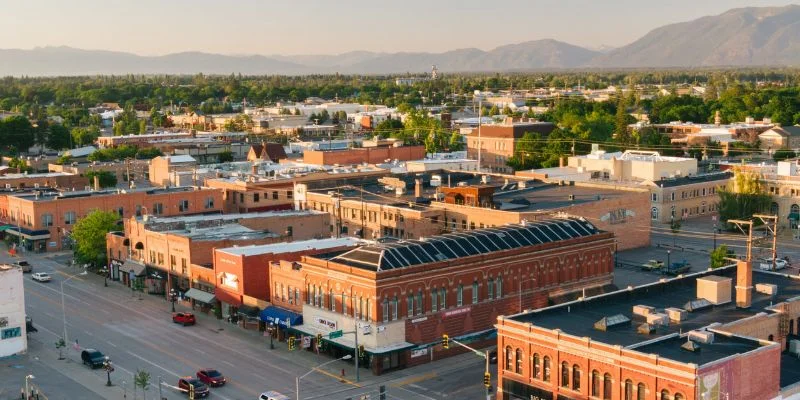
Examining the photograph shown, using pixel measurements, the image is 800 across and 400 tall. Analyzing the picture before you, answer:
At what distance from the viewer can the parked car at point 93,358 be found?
59.2 m

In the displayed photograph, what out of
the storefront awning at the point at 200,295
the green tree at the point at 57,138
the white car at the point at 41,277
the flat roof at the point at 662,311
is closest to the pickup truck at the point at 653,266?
the flat roof at the point at 662,311

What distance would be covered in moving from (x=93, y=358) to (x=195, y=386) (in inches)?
387

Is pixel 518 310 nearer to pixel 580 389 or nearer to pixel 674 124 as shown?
pixel 580 389

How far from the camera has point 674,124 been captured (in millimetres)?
A: 189375

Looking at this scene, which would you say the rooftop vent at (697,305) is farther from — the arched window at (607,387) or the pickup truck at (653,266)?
the pickup truck at (653,266)

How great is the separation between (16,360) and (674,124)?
494ft

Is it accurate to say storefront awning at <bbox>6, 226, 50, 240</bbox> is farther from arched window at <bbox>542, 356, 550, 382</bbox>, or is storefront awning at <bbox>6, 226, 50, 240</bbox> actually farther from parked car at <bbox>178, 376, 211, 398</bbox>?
arched window at <bbox>542, 356, 550, 382</bbox>

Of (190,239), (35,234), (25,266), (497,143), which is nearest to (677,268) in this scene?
(190,239)

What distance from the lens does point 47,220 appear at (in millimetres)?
101438

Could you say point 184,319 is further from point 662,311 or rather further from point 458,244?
point 662,311

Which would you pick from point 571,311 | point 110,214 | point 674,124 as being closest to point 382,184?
point 110,214

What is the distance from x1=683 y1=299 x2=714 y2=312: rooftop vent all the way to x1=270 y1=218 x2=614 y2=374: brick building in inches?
562

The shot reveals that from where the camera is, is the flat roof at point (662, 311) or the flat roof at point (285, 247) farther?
the flat roof at point (285, 247)

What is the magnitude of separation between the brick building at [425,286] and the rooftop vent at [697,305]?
46.8ft
